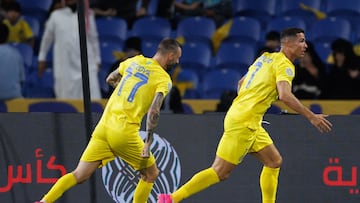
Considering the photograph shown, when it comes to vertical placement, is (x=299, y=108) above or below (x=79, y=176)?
above

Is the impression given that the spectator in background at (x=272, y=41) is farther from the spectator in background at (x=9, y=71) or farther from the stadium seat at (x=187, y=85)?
the spectator in background at (x=9, y=71)

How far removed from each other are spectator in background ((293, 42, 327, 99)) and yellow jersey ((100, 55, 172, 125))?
445 cm

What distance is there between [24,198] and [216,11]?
19.5 ft

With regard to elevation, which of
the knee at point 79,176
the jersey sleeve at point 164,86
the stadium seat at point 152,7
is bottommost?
the knee at point 79,176

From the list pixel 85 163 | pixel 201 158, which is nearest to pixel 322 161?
pixel 201 158

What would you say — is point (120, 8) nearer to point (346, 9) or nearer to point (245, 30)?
point (245, 30)

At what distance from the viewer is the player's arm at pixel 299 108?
37.7ft

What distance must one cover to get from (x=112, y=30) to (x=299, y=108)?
23.5 ft

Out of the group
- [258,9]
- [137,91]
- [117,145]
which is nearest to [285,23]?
[258,9]

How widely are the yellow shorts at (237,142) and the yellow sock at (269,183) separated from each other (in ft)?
0.91

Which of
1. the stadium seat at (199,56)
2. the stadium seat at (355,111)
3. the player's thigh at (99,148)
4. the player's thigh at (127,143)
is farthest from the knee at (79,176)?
the stadium seat at (199,56)

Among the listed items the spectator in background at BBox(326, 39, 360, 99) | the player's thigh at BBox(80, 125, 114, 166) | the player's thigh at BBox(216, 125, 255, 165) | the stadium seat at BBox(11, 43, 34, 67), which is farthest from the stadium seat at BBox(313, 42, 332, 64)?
the player's thigh at BBox(80, 125, 114, 166)

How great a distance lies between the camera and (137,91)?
39.5ft

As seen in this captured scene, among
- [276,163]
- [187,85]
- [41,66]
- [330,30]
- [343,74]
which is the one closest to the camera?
[276,163]
